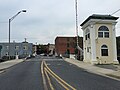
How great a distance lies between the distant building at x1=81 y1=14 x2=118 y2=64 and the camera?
41859 mm

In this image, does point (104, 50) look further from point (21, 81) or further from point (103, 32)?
point (21, 81)

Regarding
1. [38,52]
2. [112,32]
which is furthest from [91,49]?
[38,52]

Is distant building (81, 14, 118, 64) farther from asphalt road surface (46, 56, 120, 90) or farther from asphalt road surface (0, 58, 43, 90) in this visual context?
asphalt road surface (46, 56, 120, 90)

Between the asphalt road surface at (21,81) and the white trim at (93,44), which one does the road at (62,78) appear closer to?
the asphalt road surface at (21,81)

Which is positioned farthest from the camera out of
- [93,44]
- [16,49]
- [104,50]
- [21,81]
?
[16,49]

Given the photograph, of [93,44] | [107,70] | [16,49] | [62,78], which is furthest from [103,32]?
[16,49]

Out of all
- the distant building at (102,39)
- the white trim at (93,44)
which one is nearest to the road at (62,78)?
the white trim at (93,44)

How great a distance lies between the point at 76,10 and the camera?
6331 cm

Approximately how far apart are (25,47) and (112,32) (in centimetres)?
8376

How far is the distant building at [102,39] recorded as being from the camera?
4186cm

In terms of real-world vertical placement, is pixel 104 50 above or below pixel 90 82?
above

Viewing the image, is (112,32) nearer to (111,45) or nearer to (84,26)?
(111,45)

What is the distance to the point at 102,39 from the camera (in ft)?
139

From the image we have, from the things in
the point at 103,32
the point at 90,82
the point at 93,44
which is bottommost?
the point at 90,82
